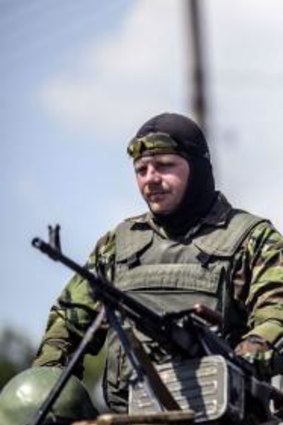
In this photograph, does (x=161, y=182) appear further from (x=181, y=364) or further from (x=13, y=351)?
(x=13, y=351)

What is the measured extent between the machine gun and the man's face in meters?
0.99

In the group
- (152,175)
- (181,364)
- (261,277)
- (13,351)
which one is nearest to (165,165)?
(152,175)

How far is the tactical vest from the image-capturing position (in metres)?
8.80

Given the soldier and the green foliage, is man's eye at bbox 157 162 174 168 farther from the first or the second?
the green foliage

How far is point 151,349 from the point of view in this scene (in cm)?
845

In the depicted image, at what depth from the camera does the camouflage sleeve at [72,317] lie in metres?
9.19

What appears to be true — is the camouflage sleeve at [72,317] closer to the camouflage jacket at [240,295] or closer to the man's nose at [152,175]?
the camouflage jacket at [240,295]

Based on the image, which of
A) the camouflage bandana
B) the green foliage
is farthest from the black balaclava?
the green foliage

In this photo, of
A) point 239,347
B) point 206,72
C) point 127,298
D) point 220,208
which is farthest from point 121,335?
point 206,72

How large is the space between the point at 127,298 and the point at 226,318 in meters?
1.11

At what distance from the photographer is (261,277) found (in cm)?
881

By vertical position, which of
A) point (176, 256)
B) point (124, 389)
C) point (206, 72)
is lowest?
point (124, 389)

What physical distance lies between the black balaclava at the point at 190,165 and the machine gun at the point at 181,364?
101 cm

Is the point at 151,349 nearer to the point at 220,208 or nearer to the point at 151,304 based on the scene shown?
the point at 151,304
